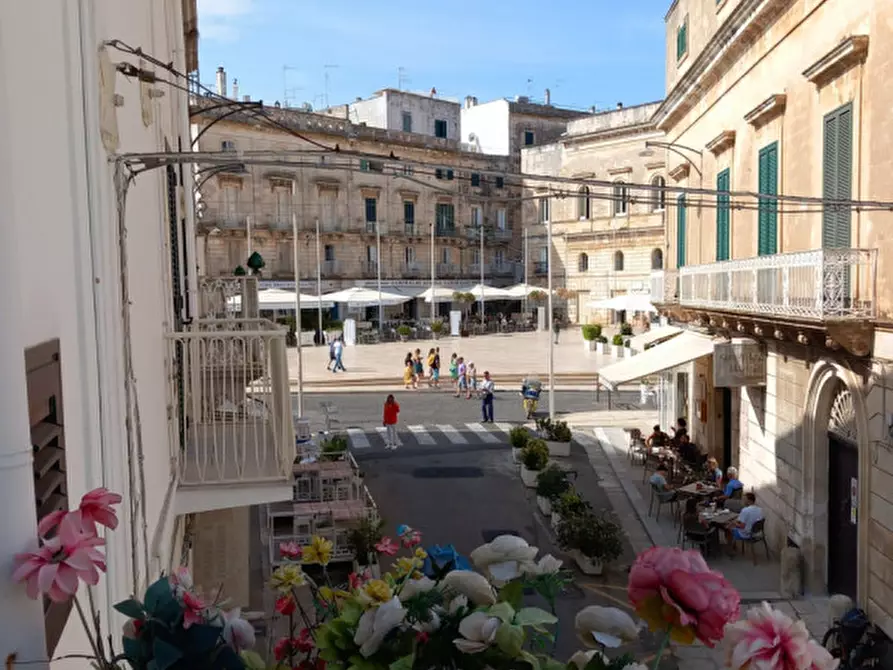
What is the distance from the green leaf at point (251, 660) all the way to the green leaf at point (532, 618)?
591 millimetres

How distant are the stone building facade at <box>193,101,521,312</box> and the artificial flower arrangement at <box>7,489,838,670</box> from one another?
40.0 metres

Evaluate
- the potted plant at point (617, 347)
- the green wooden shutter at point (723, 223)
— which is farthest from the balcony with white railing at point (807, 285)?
the potted plant at point (617, 347)

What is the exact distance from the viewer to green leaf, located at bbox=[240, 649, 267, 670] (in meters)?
1.84

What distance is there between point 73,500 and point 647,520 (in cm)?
1270

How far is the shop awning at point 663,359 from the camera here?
50.9 feet

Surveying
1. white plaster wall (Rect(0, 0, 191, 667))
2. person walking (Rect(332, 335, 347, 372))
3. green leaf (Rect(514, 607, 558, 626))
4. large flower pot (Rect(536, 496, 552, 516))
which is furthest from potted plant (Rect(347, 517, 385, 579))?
person walking (Rect(332, 335, 347, 372))

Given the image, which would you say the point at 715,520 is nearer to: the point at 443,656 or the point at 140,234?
the point at 140,234

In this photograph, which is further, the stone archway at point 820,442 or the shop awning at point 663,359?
the shop awning at point 663,359

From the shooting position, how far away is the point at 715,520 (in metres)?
12.3

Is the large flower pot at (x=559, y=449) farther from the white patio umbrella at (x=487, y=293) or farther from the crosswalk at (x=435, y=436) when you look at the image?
the white patio umbrella at (x=487, y=293)

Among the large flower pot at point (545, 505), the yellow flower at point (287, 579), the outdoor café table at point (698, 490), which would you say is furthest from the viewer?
the large flower pot at point (545, 505)

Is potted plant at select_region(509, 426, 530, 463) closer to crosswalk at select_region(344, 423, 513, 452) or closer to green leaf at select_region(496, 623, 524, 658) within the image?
crosswalk at select_region(344, 423, 513, 452)

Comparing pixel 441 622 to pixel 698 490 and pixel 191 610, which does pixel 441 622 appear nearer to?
pixel 191 610

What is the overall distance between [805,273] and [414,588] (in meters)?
8.97
